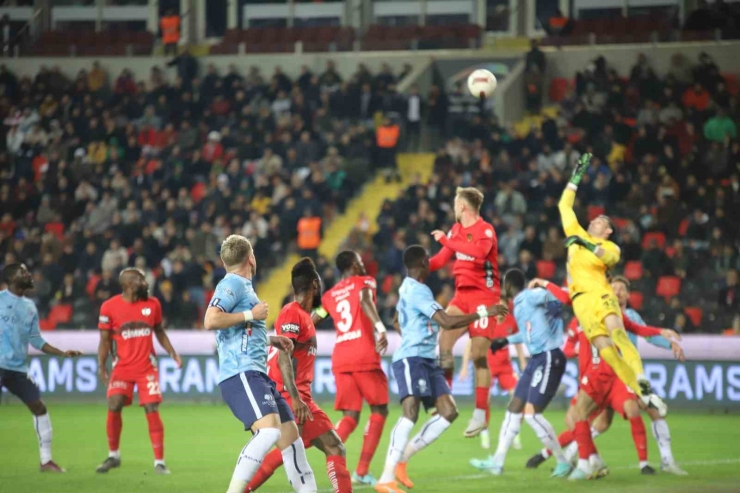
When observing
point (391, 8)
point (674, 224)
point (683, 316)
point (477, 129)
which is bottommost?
point (683, 316)

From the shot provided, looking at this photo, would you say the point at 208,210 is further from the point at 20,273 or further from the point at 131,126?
the point at 20,273

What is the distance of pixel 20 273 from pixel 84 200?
14.7 metres

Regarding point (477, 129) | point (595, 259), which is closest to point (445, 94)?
point (477, 129)

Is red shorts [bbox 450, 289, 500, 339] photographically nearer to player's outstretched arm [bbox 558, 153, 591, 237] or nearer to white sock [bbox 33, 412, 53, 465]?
player's outstretched arm [bbox 558, 153, 591, 237]

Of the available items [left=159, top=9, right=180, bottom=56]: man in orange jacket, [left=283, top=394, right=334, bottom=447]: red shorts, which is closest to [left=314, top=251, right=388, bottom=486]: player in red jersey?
[left=283, top=394, right=334, bottom=447]: red shorts

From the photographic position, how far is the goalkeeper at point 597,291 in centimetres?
1124

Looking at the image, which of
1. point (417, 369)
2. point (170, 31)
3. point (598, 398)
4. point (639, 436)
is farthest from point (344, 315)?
point (170, 31)

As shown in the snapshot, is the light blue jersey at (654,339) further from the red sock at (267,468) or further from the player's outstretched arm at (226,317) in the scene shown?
the player's outstretched arm at (226,317)

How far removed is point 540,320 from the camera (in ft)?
39.8

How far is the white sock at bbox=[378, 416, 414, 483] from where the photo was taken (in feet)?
34.8

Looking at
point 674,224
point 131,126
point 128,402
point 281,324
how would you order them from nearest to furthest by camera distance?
point 281,324, point 128,402, point 674,224, point 131,126

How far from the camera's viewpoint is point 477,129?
26.6 meters

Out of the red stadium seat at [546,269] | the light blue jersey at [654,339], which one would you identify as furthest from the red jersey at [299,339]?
the red stadium seat at [546,269]

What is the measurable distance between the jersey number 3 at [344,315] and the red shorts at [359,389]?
46 centimetres
